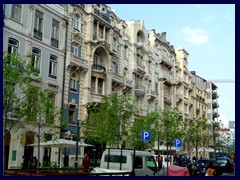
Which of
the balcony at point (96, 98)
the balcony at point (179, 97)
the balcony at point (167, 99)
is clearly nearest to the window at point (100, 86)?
the balcony at point (96, 98)

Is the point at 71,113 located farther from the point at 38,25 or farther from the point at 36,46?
the point at 38,25

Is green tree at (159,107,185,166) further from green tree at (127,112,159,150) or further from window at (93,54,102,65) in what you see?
window at (93,54,102,65)

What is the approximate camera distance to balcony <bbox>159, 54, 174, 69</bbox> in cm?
5119

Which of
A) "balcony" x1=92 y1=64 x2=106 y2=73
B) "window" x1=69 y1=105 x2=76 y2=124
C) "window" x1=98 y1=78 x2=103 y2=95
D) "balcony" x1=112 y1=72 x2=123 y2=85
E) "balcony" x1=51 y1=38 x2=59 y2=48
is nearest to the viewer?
"balcony" x1=51 y1=38 x2=59 y2=48

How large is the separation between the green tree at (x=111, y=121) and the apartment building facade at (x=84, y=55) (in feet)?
6.25

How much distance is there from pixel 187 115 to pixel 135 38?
68.5 ft

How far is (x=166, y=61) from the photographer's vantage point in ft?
172

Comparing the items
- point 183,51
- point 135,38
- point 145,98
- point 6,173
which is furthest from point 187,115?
point 6,173

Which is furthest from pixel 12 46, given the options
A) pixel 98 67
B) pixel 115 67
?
pixel 115 67

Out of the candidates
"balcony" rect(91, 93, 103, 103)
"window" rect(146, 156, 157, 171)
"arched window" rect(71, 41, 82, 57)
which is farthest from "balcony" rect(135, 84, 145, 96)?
"window" rect(146, 156, 157, 171)

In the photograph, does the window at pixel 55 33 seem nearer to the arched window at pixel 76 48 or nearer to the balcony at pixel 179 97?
the arched window at pixel 76 48

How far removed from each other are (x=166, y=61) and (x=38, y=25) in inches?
1081

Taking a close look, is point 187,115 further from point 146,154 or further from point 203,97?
point 146,154

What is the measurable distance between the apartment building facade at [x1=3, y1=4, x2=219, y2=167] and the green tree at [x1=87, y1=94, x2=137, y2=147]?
191cm
